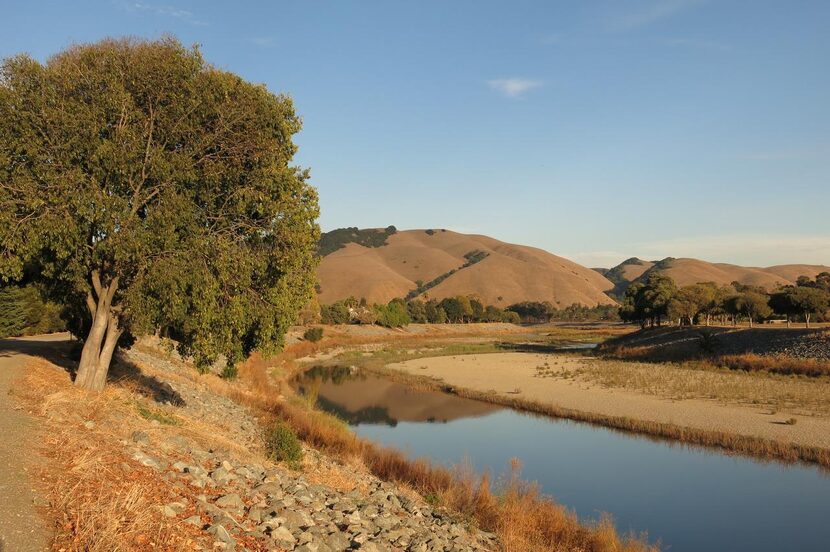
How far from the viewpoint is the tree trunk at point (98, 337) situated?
17375 millimetres

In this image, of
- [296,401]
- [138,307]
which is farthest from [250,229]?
[296,401]

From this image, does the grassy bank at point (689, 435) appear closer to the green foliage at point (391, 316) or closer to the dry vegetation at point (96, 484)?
the dry vegetation at point (96, 484)

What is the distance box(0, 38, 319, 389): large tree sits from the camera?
14.9 meters

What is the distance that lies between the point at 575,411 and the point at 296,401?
19.3 metres

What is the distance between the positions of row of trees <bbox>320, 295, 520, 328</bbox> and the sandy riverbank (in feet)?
182

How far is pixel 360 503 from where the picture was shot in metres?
14.3

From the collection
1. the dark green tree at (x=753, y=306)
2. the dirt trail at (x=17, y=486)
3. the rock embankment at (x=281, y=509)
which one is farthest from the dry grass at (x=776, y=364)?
the dirt trail at (x=17, y=486)

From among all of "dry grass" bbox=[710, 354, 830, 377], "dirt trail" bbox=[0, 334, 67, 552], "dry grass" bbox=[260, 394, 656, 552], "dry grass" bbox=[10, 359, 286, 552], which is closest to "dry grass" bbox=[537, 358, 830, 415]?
"dry grass" bbox=[710, 354, 830, 377]

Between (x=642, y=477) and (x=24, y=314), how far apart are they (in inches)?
2092

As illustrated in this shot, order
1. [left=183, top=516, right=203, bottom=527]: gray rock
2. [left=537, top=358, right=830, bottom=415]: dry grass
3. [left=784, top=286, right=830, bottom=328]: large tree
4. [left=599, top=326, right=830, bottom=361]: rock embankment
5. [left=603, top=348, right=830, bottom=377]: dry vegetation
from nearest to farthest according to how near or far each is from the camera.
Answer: [left=183, top=516, right=203, bottom=527]: gray rock, [left=537, top=358, right=830, bottom=415]: dry grass, [left=603, top=348, right=830, bottom=377]: dry vegetation, [left=599, top=326, right=830, bottom=361]: rock embankment, [left=784, top=286, right=830, bottom=328]: large tree

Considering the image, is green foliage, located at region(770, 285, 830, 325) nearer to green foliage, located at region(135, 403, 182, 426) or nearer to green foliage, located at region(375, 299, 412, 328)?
green foliage, located at region(375, 299, 412, 328)

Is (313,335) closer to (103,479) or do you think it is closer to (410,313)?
(410,313)

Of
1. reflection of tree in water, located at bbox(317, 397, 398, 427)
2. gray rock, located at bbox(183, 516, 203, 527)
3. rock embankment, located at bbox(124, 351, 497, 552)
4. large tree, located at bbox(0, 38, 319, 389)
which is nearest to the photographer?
gray rock, located at bbox(183, 516, 203, 527)

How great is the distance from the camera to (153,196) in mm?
17031
